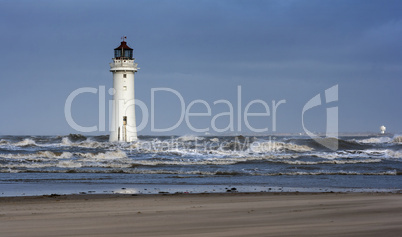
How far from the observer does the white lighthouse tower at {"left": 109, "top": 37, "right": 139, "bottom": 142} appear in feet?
118

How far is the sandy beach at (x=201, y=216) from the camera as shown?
680 centimetres

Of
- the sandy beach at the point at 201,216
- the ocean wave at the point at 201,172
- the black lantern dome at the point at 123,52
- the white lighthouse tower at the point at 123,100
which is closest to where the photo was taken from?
the sandy beach at the point at 201,216

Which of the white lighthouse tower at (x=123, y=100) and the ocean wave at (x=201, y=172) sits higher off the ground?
the white lighthouse tower at (x=123, y=100)

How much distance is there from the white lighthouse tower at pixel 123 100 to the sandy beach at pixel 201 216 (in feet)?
80.7

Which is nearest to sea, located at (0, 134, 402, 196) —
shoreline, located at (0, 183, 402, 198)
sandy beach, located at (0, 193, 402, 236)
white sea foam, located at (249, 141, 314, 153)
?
shoreline, located at (0, 183, 402, 198)

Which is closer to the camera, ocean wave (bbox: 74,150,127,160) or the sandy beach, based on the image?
the sandy beach

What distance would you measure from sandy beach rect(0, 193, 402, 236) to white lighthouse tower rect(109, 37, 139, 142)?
24609mm

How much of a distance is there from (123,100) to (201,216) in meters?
28.3

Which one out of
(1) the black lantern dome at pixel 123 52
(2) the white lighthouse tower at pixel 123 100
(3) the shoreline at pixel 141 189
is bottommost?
(3) the shoreline at pixel 141 189

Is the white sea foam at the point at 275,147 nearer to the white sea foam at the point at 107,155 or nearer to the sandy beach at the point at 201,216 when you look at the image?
the white sea foam at the point at 107,155

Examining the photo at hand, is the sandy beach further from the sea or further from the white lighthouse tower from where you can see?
the white lighthouse tower

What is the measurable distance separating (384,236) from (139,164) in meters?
18.0

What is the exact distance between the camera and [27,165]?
22.6 m

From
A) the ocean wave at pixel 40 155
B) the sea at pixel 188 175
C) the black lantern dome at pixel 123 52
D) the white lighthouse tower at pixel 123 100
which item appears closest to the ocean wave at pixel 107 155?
the sea at pixel 188 175
